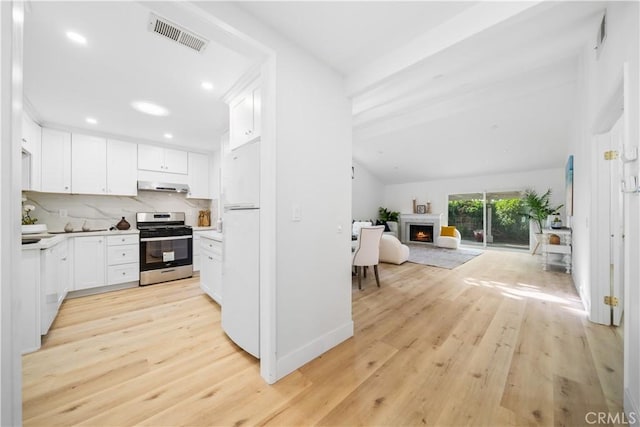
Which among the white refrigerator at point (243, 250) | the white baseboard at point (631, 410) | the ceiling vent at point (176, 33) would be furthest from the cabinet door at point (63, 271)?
the white baseboard at point (631, 410)

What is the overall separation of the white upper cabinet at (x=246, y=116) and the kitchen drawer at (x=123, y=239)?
2657 mm

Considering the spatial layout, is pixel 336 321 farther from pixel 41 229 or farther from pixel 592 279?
pixel 41 229

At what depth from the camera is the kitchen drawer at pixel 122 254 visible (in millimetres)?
3383

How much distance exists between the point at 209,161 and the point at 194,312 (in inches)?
124

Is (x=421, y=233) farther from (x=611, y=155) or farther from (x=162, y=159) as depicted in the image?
(x=162, y=159)

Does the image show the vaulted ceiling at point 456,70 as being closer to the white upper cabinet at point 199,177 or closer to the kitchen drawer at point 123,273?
the white upper cabinet at point 199,177

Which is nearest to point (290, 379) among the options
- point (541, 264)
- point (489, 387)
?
point (489, 387)

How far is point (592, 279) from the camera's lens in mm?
2412

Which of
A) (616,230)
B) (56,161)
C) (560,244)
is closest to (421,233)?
(560,244)

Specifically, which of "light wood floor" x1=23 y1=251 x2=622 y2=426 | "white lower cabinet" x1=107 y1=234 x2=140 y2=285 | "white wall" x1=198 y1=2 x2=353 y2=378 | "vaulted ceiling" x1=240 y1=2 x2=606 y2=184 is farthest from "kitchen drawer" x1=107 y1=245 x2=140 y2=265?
"vaulted ceiling" x1=240 y1=2 x2=606 y2=184

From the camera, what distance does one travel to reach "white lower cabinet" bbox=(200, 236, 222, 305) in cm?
277

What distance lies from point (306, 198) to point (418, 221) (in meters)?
7.86

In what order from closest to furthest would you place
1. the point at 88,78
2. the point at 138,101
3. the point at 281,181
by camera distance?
the point at 281,181 → the point at 88,78 → the point at 138,101

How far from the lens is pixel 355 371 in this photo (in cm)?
169
